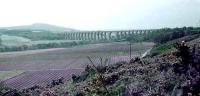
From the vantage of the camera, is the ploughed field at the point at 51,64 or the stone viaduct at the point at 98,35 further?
the stone viaduct at the point at 98,35

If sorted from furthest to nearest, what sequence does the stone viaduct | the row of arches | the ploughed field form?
the row of arches
the stone viaduct
the ploughed field

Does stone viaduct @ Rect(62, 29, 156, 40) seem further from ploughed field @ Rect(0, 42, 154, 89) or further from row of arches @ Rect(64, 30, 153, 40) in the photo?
ploughed field @ Rect(0, 42, 154, 89)

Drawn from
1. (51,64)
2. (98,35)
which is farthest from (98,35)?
(51,64)

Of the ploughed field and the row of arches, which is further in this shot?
the row of arches

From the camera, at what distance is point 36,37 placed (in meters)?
110

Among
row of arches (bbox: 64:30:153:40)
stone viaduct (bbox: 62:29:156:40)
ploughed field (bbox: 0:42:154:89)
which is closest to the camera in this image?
ploughed field (bbox: 0:42:154:89)

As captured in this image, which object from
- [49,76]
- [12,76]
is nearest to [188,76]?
[49,76]

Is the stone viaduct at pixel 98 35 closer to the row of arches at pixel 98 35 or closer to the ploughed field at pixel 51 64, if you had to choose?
the row of arches at pixel 98 35

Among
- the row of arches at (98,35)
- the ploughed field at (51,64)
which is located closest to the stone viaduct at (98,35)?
the row of arches at (98,35)

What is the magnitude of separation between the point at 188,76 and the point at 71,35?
11493 centimetres

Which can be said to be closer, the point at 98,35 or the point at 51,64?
the point at 51,64

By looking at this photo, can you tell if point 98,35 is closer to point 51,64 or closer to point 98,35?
point 98,35

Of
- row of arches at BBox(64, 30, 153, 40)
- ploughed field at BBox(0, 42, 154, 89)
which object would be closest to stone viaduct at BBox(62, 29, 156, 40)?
row of arches at BBox(64, 30, 153, 40)

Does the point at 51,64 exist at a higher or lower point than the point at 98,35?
higher
